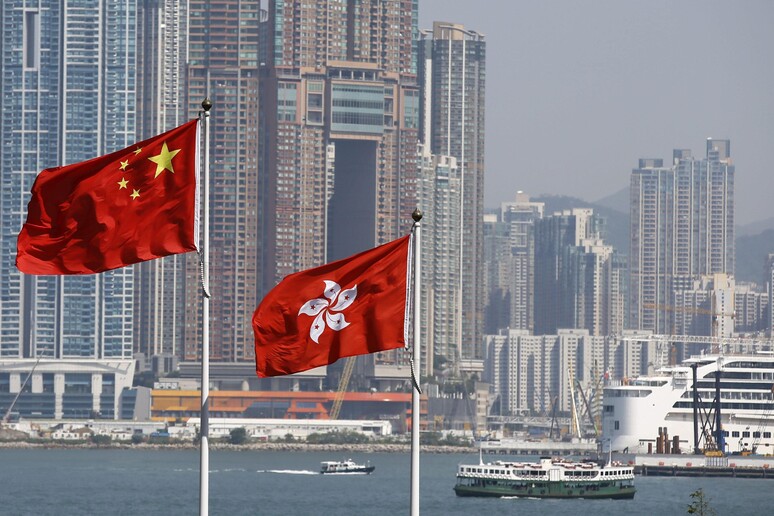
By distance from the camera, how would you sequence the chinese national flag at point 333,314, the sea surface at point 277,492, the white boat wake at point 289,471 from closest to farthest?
the chinese national flag at point 333,314 < the sea surface at point 277,492 < the white boat wake at point 289,471

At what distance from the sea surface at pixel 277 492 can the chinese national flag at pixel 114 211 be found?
30.2 m

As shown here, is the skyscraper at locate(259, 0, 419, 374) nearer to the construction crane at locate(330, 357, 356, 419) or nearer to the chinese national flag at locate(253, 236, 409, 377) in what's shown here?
the construction crane at locate(330, 357, 356, 419)

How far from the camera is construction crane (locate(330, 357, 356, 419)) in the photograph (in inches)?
5640

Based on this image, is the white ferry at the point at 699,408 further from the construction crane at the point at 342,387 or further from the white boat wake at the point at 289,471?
the construction crane at the point at 342,387

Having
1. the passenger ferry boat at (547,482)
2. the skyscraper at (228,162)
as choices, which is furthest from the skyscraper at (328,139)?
the passenger ferry boat at (547,482)

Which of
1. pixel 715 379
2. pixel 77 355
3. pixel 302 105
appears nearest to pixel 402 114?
pixel 302 105

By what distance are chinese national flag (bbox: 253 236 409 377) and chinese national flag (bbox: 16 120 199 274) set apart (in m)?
1.12

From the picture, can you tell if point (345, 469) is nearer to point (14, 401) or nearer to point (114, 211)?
point (14, 401)

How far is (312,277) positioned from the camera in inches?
669

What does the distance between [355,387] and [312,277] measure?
128882 millimetres

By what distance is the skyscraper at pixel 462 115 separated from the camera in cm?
17075

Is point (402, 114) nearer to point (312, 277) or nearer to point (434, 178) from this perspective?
point (434, 178)

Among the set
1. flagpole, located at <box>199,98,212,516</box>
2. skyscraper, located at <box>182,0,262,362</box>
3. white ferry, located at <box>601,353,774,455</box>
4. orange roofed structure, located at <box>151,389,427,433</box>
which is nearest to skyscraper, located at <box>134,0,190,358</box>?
skyscraper, located at <box>182,0,262,362</box>

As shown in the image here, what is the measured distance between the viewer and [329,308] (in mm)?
17047
